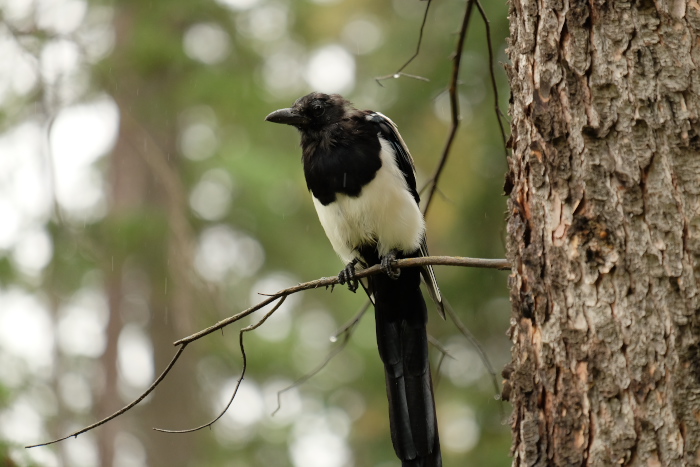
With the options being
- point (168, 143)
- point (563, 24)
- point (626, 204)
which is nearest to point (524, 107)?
point (563, 24)

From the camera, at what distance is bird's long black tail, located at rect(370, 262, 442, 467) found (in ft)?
11.5

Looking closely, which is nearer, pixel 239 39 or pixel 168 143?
pixel 239 39

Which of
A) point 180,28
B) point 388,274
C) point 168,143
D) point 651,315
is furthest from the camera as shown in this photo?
point 168,143

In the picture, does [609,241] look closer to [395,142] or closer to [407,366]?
[407,366]

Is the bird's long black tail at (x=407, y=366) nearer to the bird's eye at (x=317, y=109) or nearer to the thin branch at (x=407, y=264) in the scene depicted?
the thin branch at (x=407, y=264)

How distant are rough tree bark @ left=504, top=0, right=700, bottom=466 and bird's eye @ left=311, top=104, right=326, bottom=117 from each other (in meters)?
2.33

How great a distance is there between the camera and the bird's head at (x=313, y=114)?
4.73m

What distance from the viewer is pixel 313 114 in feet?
15.7

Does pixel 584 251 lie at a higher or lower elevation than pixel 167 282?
higher

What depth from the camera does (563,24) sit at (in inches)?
97.4

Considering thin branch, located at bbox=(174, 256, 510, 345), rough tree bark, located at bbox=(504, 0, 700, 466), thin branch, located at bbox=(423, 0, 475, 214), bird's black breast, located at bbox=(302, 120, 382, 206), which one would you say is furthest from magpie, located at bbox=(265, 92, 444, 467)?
rough tree bark, located at bbox=(504, 0, 700, 466)

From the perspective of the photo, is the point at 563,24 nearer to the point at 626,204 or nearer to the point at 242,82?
the point at 626,204

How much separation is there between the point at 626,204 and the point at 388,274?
2167 mm

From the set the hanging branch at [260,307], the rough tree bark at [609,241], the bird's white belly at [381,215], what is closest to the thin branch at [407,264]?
the hanging branch at [260,307]
